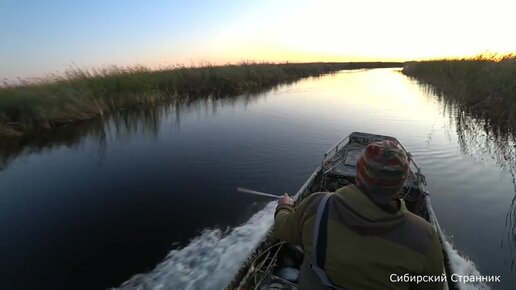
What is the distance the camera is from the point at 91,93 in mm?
16406

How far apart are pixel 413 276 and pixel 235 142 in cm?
1074

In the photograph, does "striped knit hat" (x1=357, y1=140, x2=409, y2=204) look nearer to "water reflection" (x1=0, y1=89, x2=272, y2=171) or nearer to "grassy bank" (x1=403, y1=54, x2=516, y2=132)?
"water reflection" (x1=0, y1=89, x2=272, y2=171)

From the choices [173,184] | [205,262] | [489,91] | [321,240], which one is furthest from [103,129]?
[489,91]

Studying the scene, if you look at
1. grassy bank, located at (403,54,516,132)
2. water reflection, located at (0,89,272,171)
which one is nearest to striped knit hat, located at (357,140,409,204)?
water reflection, located at (0,89,272,171)

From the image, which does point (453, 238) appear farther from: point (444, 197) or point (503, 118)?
point (503, 118)

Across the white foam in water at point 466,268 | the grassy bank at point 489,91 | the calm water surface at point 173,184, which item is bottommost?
the white foam in water at point 466,268

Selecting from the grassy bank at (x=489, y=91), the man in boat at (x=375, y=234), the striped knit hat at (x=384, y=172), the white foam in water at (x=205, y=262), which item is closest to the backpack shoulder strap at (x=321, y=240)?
the man in boat at (x=375, y=234)

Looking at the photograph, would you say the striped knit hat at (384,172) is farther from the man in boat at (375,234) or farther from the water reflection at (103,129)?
the water reflection at (103,129)

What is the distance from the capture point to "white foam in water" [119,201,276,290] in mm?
5180

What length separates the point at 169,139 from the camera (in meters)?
12.8

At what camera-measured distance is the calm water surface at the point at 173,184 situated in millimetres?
5883

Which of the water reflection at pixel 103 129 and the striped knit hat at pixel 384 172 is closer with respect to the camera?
the striped knit hat at pixel 384 172

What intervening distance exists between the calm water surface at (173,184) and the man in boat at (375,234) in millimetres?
4542

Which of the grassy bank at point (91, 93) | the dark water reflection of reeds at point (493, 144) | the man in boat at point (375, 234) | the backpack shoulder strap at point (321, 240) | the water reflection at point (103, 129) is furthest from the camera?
the grassy bank at point (91, 93)
